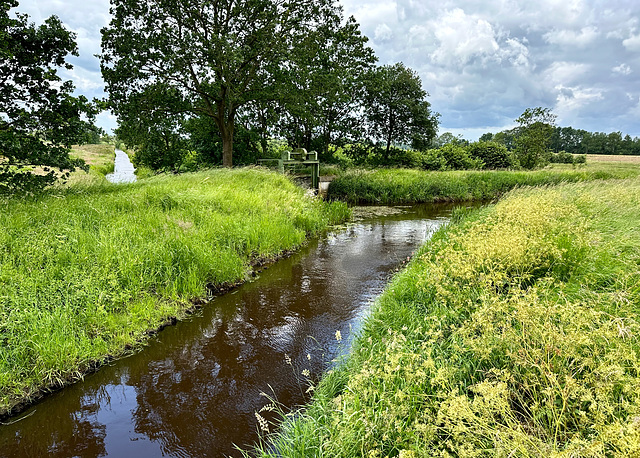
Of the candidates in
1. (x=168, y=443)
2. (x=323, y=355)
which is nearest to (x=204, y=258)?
(x=323, y=355)

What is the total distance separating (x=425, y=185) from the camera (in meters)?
19.8

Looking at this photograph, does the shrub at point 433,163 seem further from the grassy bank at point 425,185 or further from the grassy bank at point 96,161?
the grassy bank at point 96,161

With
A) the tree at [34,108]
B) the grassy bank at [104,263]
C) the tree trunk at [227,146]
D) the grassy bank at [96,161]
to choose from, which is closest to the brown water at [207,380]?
the grassy bank at [104,263]

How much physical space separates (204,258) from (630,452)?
590 cm

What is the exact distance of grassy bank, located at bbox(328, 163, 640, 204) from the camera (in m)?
18.8

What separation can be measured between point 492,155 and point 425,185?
51.5ft

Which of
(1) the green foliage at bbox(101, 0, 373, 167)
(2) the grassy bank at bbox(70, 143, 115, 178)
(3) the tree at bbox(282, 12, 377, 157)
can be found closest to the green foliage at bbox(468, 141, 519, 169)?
(3) the tree at bbox(282, 12, 377, 157)

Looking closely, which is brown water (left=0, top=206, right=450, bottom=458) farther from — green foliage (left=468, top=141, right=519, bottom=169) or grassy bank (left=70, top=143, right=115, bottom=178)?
green foliage (left=468, top=141, right=519, bottom=169)

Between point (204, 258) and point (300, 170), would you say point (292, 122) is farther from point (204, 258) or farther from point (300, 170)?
point (204, 258)

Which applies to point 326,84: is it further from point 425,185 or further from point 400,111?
point 400,111

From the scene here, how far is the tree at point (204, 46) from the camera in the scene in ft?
45.6

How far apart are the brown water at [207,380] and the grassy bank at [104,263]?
34 centimetres

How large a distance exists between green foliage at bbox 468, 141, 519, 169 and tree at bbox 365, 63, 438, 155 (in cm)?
523

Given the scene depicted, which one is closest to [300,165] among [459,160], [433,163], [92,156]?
[433,163]
